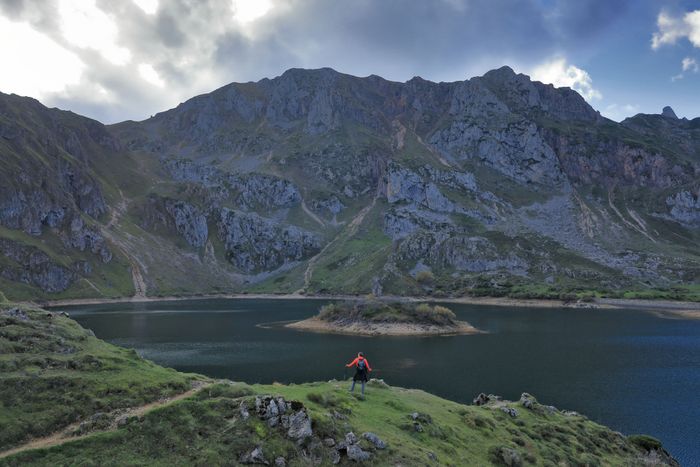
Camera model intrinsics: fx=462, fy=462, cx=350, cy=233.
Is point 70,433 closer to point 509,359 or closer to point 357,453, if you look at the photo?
point 357,453

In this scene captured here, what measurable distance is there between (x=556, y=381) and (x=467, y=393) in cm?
1873

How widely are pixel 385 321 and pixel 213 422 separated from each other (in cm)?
11668

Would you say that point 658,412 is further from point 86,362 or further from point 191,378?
point 86,362

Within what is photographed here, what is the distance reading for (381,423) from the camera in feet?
98.5

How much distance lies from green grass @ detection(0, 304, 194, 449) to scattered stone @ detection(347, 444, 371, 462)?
12607 millimetres

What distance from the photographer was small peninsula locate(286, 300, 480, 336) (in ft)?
444

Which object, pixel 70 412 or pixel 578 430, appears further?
pixel 578 430

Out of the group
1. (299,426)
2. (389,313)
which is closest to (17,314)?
(299,426)

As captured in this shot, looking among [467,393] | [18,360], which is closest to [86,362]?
[18,360]

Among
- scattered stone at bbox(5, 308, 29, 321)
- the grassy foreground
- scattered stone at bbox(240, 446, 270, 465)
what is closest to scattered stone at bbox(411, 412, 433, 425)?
the grassy foreground

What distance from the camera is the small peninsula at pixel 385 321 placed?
444 feet

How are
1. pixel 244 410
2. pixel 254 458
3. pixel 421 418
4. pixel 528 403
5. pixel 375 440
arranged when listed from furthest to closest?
pixel 528 403
pixel 421 418
pixel 375 440
pixel 244 410
pixel 254 458

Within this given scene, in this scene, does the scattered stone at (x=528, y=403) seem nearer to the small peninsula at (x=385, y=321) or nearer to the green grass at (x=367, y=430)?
the green grass at (x=367, y=430)

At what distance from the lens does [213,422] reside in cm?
2527
